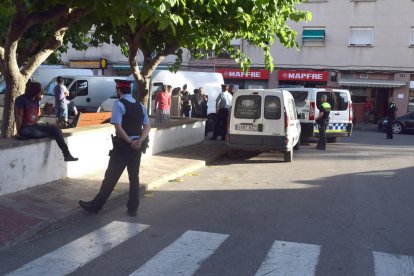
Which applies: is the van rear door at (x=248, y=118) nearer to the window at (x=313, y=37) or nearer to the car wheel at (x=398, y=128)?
the car wheel at (x=398, y=128)

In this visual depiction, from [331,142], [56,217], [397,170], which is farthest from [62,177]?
[331,142]

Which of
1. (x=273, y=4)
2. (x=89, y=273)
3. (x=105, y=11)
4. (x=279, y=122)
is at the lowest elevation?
(x=89, y=273)

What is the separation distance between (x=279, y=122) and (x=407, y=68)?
66.5 feet

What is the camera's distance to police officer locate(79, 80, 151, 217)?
6.73 meters

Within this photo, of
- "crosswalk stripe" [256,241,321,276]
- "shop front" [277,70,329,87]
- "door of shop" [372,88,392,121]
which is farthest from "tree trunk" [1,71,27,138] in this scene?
"door of shop" [372,88,392,121]

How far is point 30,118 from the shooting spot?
7.92 metres

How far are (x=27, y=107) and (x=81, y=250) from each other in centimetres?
319

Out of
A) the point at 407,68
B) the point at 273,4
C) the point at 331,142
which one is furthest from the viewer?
the point at 407,68

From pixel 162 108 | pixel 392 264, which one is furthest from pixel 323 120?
pixel 392 264

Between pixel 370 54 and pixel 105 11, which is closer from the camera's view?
pixel 105 11

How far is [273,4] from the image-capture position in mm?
10828

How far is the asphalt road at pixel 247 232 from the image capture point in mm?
5091

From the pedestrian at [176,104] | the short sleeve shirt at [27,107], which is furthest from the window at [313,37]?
the short sleeve shirt at [27,107]

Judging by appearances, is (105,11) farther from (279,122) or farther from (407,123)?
(407,123)
